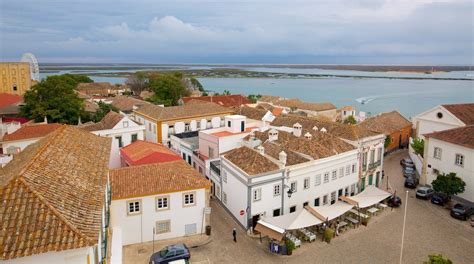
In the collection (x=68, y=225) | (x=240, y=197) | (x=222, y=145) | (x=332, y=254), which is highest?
(x=68, y=225)

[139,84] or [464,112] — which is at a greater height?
[464,112]

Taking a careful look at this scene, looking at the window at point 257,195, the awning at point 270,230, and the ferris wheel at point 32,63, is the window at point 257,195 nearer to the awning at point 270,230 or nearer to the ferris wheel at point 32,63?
the awning at point 270,230

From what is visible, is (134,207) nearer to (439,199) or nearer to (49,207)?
(49,207)

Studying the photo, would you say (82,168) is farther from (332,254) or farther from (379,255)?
(379,255)

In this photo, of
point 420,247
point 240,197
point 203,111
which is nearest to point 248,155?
point 240,197

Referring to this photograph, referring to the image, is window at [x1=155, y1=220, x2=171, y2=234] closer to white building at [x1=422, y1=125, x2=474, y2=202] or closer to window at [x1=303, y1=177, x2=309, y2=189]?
window at [x1=303, y1=177, x2=309, y2=189]

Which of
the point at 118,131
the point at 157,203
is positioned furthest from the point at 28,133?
the point at 157,203
